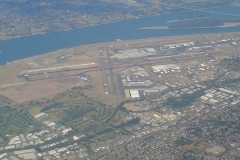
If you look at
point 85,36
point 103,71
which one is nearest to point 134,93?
point 103,71

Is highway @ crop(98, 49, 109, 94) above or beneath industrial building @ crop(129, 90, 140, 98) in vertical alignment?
above

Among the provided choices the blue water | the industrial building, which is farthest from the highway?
the blue water

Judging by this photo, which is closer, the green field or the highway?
the green field

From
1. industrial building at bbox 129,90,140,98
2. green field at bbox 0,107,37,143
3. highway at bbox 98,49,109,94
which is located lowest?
green field at bbox 0,107,37,143

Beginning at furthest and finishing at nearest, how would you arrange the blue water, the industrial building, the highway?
the blue water → the highway → the industrial building

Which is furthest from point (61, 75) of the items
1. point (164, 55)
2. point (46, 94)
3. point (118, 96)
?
point (164, 55)

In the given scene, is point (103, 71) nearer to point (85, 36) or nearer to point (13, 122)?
point (13, 122)

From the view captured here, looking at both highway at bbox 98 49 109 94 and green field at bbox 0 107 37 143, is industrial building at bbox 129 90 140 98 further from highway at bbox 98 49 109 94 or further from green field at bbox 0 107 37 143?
green field at bbox 0 107 37 143

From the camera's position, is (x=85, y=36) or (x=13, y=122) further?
(x=85, y=36)

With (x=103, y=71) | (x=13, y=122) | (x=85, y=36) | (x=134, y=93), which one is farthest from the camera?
(x=85, y=36)

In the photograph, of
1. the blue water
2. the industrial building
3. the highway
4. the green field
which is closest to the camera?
the green field
